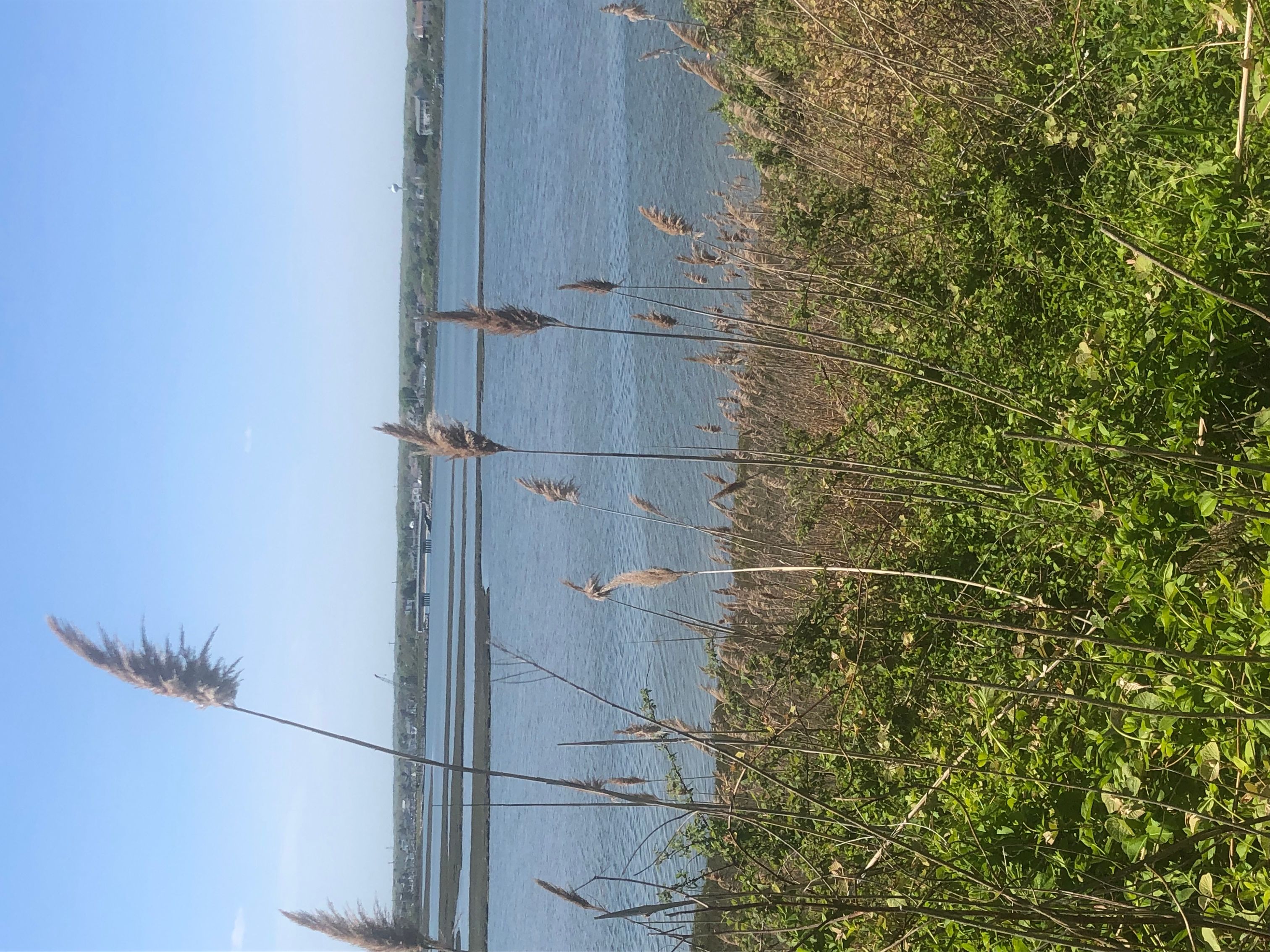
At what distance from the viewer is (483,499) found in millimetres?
16906

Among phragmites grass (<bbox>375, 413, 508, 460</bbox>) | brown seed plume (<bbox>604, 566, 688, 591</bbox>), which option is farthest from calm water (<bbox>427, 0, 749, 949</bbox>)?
phragmites grass (<bbox>375, 413, 508, 460</bbox>)

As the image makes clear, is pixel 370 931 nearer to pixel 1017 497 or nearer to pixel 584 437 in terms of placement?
pixel 1017 497

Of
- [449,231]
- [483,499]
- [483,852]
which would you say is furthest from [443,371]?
[483,852]

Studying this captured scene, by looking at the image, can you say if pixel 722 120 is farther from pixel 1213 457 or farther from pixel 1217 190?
pixel 1213 457

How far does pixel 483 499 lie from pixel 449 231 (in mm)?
8443

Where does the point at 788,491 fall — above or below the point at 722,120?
below

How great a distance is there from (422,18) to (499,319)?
25.2 meters

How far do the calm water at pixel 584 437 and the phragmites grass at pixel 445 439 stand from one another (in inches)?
133

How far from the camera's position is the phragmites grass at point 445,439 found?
390 cm

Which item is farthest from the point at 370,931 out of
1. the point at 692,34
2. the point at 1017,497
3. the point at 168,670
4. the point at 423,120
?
the point at 423,120

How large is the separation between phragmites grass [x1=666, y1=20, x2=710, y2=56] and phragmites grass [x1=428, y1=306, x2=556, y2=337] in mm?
2756

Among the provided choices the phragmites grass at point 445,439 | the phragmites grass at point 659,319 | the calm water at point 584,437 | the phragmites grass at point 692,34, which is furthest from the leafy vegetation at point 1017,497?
the calm water at point 584,437

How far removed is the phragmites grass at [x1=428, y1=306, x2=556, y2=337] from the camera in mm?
4031

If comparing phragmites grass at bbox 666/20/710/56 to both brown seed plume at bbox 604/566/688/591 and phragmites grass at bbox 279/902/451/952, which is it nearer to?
brown seed plume at bbox 604/566/688/591
